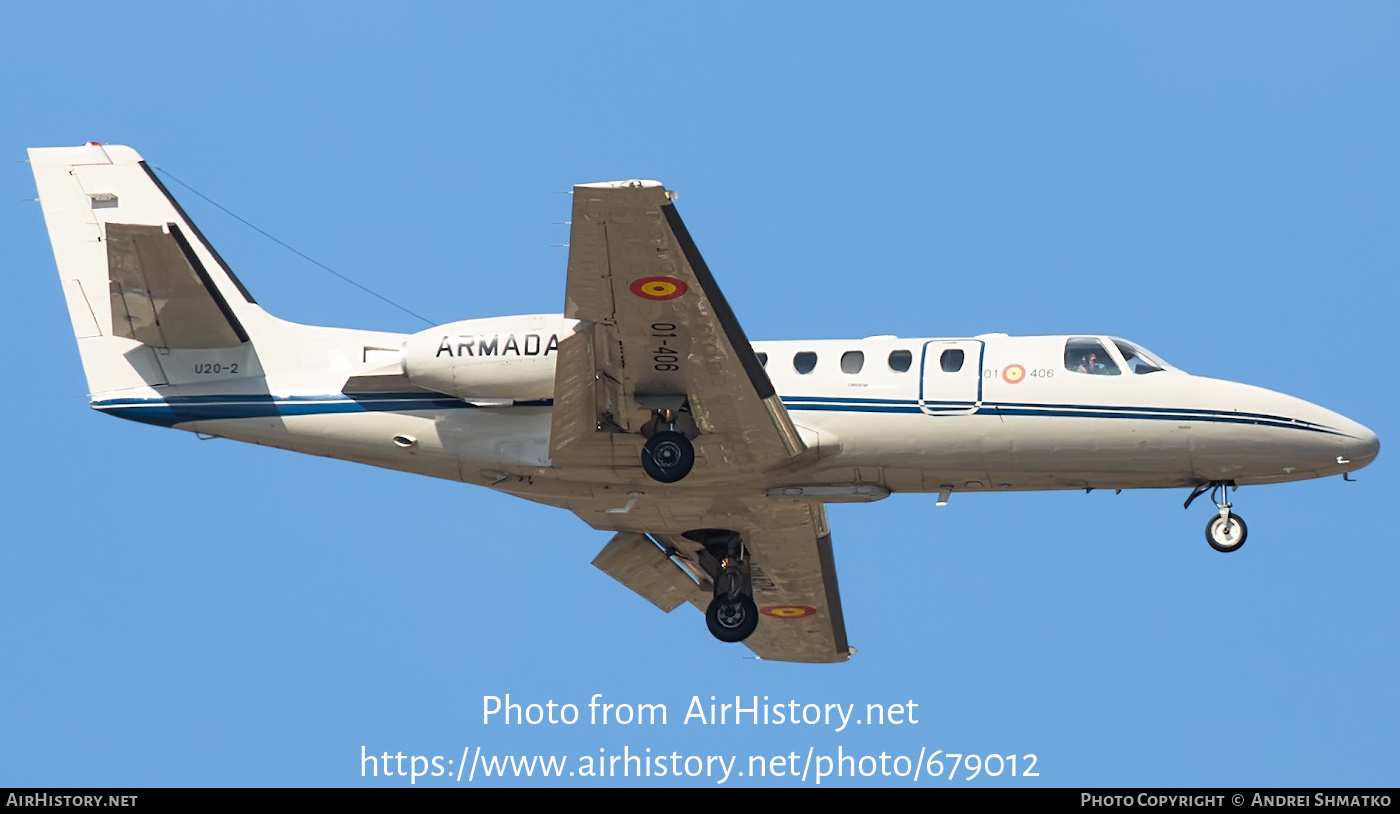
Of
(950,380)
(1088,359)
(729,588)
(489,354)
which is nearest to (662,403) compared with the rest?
(489,354)

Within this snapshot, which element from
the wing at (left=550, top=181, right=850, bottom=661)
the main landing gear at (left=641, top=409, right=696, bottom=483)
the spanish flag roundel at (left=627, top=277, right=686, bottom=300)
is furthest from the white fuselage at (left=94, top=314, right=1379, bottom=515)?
the spanish flag roundel at (left=627, top=277, right=686, bottom=300)

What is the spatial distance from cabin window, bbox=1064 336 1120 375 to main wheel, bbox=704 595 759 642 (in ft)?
19.5

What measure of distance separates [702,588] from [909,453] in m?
5.87

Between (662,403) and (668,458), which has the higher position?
(662,403)

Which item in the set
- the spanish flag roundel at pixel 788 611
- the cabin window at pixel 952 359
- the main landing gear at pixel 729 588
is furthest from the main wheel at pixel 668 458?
the spanish flag roundel at pixel 788 611

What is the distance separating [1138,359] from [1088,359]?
25.3 inches

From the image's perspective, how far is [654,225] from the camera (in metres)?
21.4

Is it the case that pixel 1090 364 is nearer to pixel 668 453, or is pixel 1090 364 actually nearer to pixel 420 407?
pixel 668 453

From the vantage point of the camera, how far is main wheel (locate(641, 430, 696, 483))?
78.5ft

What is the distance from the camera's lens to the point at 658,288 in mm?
22250

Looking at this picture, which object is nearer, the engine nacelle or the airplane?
the airplane

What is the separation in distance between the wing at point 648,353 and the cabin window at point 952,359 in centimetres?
211

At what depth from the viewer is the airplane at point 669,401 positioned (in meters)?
23.3

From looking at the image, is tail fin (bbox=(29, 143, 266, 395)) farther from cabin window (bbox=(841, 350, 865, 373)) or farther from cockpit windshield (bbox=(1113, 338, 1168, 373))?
cockpit windshield (bbox=(1113, 338, 1168, 373))
